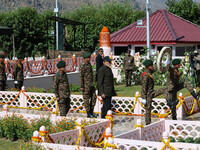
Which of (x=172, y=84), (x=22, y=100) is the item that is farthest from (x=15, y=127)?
(x=22, y=100)

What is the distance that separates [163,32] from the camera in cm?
3183

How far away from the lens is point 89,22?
46.9 metres

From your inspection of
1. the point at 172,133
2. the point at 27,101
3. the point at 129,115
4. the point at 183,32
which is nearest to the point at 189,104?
the point at 129,115

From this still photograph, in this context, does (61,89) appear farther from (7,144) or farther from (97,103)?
(97,103)

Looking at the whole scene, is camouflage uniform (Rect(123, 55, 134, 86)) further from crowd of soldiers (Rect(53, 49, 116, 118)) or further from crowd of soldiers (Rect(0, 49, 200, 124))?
crowd of soldiers (Rect(53, 49, 116, 118))

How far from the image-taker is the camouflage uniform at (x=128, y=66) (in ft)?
64.7

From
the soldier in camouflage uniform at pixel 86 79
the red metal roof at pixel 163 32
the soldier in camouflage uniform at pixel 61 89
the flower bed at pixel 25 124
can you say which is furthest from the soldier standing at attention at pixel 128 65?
the red metal roof at pixel 163 32

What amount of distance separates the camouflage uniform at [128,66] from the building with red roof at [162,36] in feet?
36.2

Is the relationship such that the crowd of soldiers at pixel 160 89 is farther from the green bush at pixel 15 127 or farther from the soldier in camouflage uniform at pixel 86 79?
the green bush at pixel 15 127

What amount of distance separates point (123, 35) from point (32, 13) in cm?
2045

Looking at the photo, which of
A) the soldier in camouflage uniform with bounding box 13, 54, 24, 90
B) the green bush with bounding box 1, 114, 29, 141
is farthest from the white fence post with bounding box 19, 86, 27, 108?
the green bush with bounding box 1, 114, 29, 141

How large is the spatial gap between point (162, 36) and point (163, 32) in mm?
682

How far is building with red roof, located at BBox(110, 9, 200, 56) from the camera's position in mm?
31141

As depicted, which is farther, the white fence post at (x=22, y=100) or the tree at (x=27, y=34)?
the tree at (x=27, y=34)
